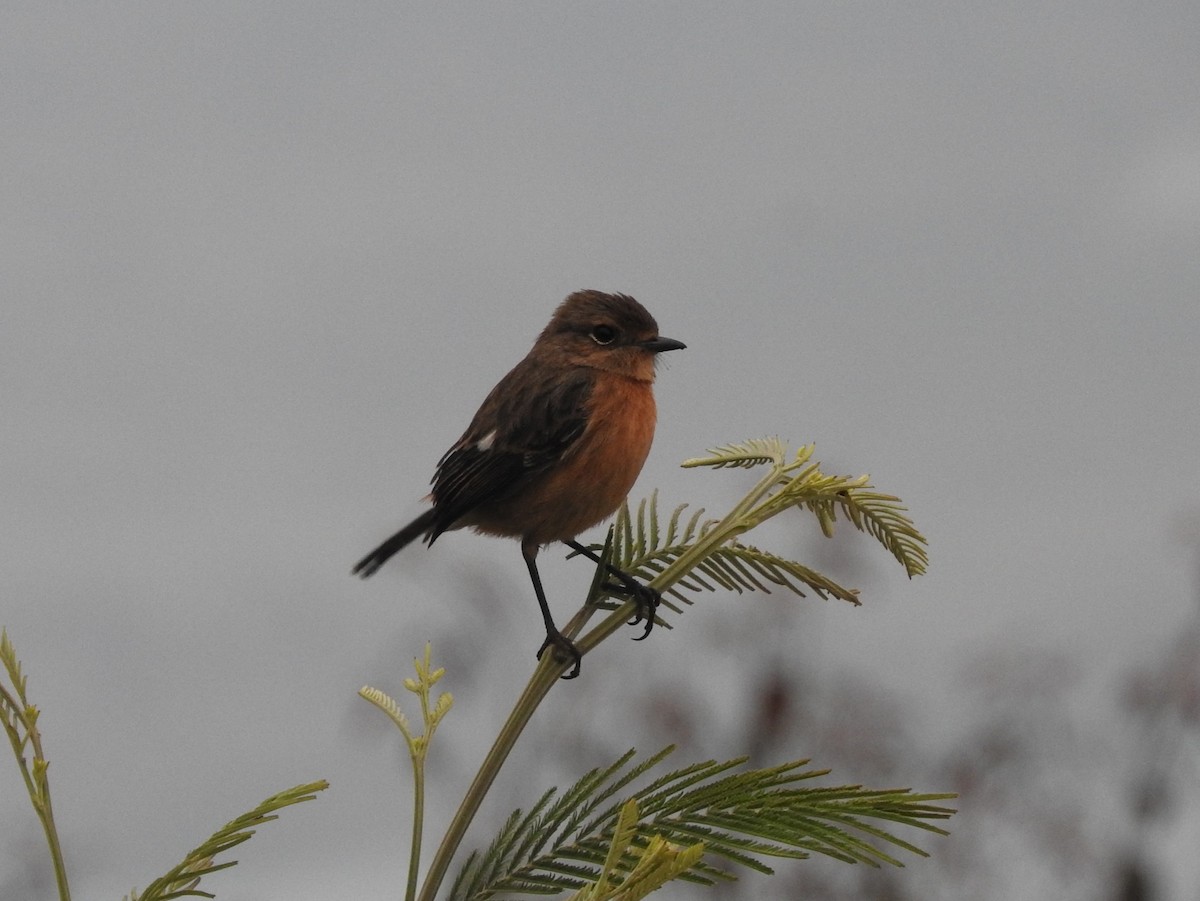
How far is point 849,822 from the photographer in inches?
65.6

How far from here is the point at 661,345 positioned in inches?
214

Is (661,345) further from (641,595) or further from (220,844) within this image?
(220,844)

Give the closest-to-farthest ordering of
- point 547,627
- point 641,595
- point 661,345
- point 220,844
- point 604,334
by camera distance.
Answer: point 220,844 → point 641,595 → point 547,627 → point 661,345 → point 604,334

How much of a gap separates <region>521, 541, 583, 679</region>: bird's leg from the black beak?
3.53ft

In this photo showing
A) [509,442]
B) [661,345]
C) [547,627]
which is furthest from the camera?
[661,345]

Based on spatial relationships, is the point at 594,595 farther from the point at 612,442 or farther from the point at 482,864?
the point at 612,442

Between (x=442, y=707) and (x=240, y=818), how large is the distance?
360 mm

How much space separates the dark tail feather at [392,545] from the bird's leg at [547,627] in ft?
1.24

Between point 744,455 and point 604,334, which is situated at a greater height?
point 604,334

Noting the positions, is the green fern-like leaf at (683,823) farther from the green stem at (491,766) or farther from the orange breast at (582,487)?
the orange breast at (582,487)

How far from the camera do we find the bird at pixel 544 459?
4.73 meters

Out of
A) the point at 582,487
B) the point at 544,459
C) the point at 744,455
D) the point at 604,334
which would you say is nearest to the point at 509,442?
the point at 544,459

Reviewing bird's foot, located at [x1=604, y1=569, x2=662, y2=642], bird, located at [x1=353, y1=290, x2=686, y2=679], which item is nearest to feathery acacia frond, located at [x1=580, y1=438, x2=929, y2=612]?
bird's foot, located at [x1=604, y1=569, x2=662, y2=642]

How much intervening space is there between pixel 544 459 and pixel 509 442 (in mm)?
183
